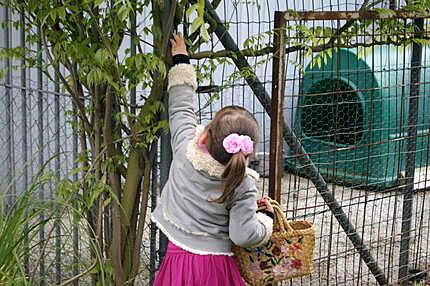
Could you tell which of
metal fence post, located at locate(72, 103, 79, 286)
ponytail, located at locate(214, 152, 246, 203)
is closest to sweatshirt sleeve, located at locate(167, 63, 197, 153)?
ponytail, located at locate(214, 152, 246, 203)

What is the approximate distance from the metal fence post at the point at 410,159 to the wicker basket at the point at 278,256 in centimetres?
206

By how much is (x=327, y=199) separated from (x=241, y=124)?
5.06 feet

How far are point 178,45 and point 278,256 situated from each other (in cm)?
110

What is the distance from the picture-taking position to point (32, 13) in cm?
362

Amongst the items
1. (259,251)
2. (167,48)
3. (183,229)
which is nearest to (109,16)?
(167,48)

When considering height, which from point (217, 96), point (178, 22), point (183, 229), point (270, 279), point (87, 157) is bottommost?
point (270, 279)

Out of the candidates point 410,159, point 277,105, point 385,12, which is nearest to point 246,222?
point 277,105

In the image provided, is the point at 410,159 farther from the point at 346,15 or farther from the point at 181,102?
the point at 181,102

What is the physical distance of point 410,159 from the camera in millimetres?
5465

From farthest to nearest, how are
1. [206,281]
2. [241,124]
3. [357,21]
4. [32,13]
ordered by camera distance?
1. [357,21]
2. [32,13]
3. [206,281]
4. [241,124]

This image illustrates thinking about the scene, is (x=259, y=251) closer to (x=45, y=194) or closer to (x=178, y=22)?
(x=178, y=22)

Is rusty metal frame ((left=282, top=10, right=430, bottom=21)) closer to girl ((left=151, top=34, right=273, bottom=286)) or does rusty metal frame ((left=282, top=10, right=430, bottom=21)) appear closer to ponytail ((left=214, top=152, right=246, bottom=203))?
girl ((left=151, top=34, right=273, bottom=286))

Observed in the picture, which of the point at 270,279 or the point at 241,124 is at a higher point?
the point at 241,124

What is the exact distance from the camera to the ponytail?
3104 mm
